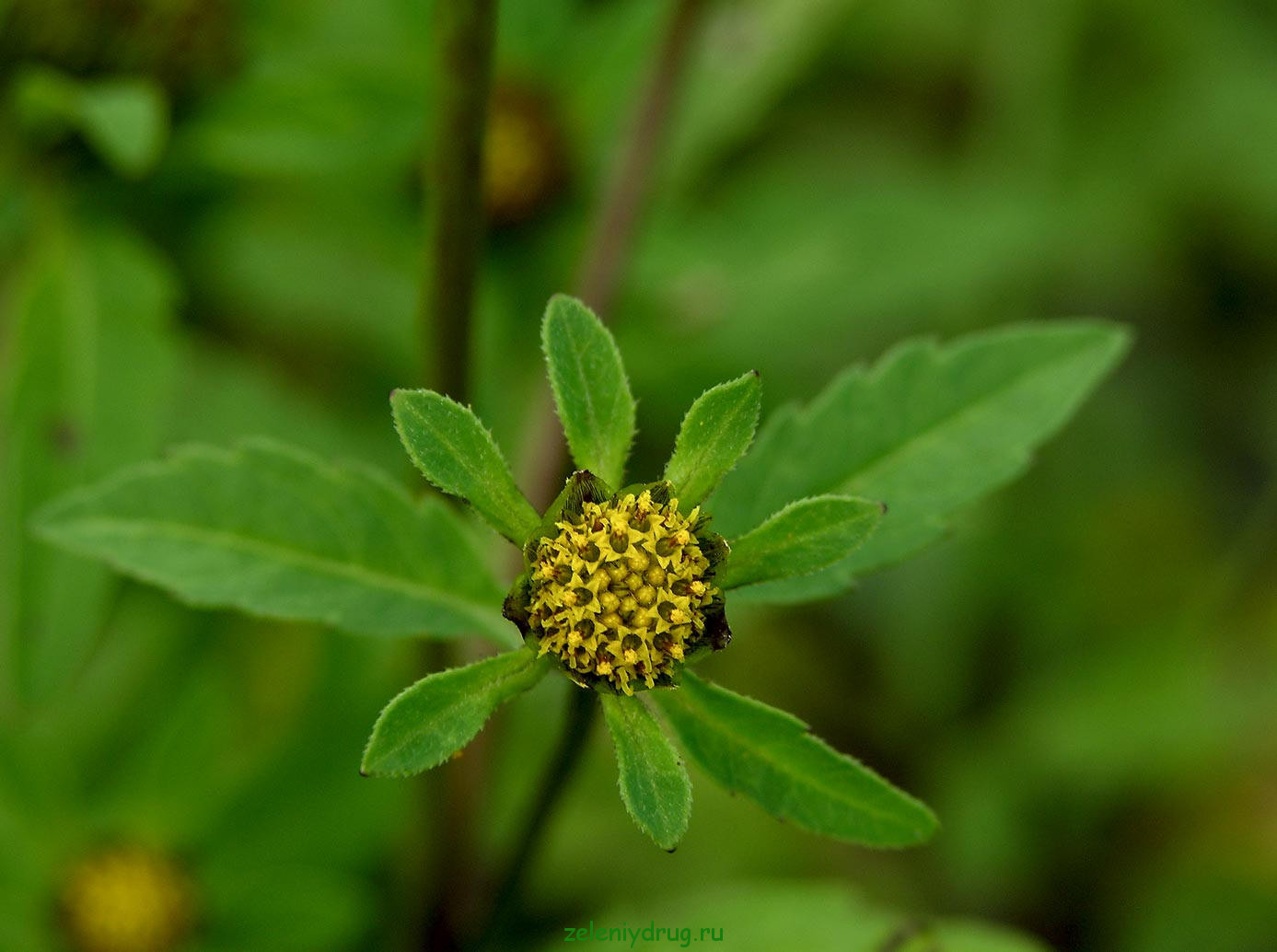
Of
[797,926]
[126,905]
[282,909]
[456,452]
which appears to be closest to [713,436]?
[456,452]

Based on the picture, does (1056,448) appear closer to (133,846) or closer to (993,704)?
(993,704)

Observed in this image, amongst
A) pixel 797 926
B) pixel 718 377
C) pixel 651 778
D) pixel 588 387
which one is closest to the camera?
pixel 651 778

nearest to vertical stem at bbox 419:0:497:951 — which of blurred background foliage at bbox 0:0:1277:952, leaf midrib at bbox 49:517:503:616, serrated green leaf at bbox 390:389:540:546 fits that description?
blurred background foliage at bbox 0:0:1277:952

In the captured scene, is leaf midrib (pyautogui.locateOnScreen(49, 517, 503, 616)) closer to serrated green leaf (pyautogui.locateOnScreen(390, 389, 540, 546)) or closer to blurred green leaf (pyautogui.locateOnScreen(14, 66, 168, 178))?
serrated green leaf (pyautogui.locateOnScreen(390, 389, 540, 546))

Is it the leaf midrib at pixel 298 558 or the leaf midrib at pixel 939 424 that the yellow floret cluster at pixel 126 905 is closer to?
the leaf midrib at pixel 298 558

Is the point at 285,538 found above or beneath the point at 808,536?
beneath

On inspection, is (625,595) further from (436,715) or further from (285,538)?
(285,538)
